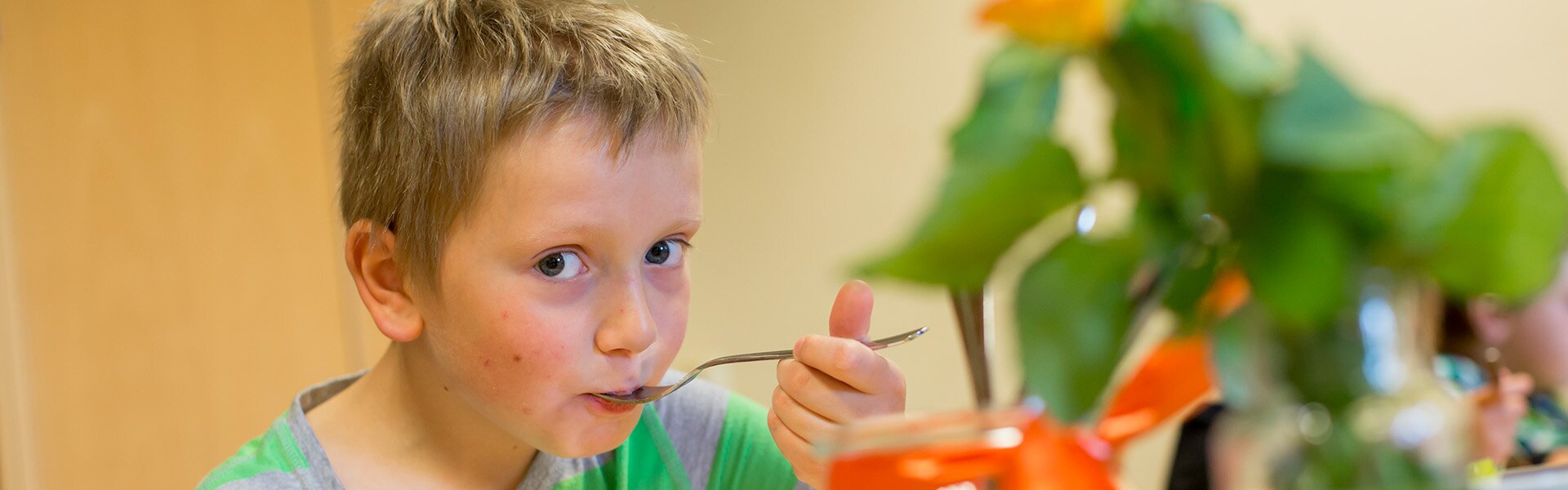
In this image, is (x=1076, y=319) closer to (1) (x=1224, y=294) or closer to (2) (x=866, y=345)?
(1) (x=1224, y=294)

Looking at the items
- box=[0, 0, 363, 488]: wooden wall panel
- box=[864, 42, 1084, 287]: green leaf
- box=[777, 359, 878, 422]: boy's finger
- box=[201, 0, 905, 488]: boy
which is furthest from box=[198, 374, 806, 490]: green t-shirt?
box=[0, 0, 363, 488]: wooden wall panel

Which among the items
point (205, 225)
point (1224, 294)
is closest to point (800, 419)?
point (1224, 294)

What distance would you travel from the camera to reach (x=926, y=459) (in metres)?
0.28

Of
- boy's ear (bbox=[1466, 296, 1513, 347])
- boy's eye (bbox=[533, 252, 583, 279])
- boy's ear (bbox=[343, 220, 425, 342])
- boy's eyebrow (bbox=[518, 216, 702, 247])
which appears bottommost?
boy's ear (bbox=[343, 220, 425, 342])

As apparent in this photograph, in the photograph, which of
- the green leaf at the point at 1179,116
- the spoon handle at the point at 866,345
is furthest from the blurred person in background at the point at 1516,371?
the spoon handle at the point at 866,345

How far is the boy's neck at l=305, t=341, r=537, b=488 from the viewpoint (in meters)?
0.82

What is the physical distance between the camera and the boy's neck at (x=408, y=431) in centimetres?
82

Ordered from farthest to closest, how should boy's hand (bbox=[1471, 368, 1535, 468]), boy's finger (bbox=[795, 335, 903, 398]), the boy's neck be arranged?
the boy's neck < boy's finger (bbox=[795, 335, 903, 398]) < boy's hand (bbox=[1471, 368, 1535, 468])

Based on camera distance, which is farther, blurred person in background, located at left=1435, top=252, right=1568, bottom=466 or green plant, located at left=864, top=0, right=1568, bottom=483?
blurred person in background, located at left=1435, top=252, right=1568, bottom=466

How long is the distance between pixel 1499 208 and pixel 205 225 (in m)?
2.07

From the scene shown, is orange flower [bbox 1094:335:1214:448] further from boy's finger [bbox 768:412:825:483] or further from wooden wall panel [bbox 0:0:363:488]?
wooden wall panel [bbox 0:0:363:488]

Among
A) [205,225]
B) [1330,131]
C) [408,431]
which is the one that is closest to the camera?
[1330,131]

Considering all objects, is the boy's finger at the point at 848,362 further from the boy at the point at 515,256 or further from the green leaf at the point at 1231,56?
the green leaf at the point at 1231,56

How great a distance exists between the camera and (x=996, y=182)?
0.24 m
